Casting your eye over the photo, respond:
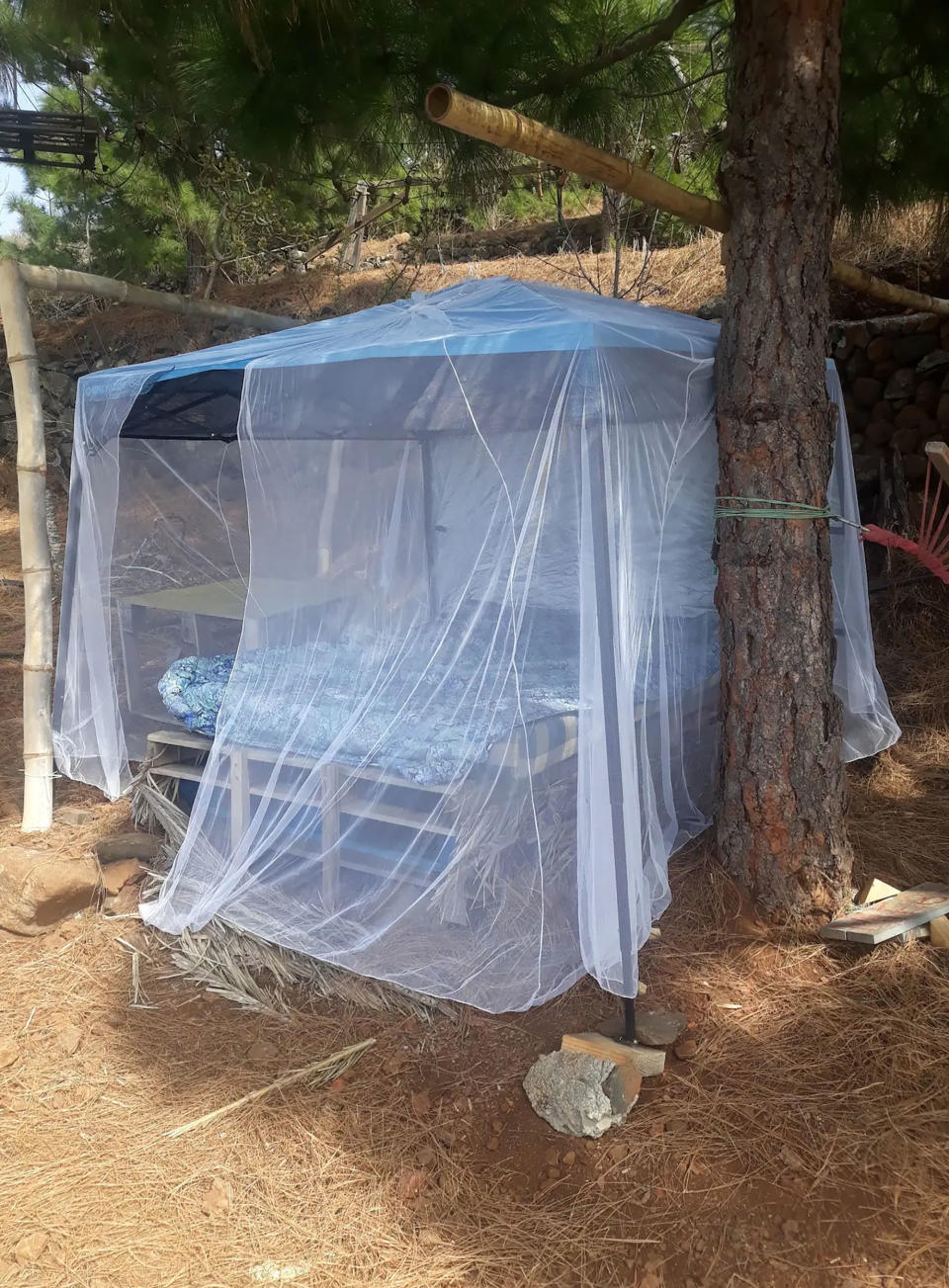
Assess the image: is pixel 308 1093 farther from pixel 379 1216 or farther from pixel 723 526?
pixel 723 526

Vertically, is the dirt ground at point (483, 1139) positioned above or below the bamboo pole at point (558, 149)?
below

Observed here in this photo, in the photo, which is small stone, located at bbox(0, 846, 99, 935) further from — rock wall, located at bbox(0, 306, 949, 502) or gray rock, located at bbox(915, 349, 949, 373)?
gray rock, located at bbox(915, 349, 949, 373)

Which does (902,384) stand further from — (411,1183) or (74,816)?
(411,1183)

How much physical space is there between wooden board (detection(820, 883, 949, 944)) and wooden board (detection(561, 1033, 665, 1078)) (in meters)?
0.63

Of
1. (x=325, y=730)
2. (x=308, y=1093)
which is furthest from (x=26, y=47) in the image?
(x=308, y=1093)

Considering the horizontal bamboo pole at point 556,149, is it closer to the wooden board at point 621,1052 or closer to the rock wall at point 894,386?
the wooden board at point 621,1052

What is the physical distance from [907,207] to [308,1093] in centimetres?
366

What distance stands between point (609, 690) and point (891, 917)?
40.7 inches

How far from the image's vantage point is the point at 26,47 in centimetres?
620

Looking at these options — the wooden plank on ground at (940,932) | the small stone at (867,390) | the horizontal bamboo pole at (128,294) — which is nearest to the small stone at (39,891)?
the horizontal bamboo pole at (128,294)

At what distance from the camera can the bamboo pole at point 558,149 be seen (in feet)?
6.77

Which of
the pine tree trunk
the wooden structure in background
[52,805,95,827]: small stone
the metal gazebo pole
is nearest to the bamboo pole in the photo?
the pine tree trunk

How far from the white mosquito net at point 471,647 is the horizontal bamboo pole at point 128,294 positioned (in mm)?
447

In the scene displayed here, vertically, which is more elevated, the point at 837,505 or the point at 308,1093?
the point at 837,505
